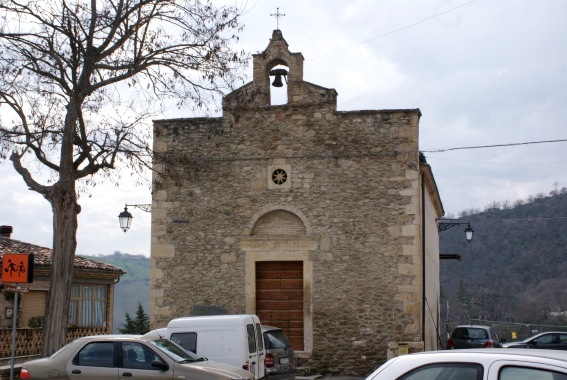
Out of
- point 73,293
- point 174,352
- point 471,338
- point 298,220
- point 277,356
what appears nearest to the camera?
point 174,352

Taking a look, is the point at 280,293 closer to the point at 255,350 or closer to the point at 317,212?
the point at 317,212

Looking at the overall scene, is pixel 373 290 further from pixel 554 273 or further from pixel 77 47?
pixel 554 273

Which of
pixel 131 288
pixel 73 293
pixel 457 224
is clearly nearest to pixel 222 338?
pixel 457 224

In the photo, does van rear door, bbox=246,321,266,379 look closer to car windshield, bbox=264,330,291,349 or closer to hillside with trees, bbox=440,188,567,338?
car windshield, bbox=264,330,291,349

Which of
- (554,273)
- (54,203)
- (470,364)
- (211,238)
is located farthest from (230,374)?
(554,273)

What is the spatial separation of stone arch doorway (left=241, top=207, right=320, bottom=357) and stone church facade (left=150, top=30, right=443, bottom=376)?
3cm

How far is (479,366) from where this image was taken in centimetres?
509

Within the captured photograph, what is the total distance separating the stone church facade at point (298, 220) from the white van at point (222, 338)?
4.55 metres

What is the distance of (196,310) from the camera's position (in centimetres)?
1877

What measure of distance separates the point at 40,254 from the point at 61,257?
16.4 m

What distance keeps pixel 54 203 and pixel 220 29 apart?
486 centimetres

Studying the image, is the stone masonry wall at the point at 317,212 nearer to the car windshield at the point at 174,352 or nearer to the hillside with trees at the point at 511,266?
the car windshield at the point at 174,352

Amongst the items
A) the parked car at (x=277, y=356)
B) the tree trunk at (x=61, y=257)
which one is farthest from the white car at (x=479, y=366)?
the tree trunk at (x=61, y=257)

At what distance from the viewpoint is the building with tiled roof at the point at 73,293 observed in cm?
2809
